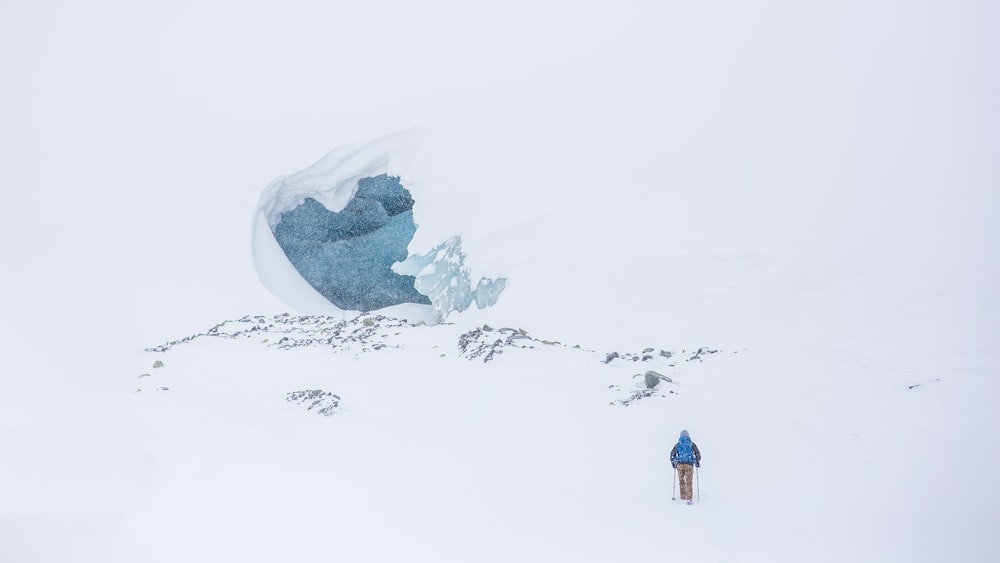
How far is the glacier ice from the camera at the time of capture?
21.8m

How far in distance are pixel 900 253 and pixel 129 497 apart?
1301 centimetres

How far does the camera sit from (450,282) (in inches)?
747

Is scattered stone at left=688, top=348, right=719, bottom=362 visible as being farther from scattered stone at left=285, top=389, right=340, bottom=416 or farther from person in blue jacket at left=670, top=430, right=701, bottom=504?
scattered stone at left=285, top=389, right=340, bottom=416

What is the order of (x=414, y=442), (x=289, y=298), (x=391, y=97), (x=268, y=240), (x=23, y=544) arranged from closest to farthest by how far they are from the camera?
(x=23, y=544)
(x=414, y=442)
(x=289, y=298)
(x=268, y=240)
(x=391, y=97)

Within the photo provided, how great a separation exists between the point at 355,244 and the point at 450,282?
731 cm

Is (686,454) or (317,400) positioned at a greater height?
(317,400)

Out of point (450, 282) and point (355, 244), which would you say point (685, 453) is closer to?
point (450, 282)

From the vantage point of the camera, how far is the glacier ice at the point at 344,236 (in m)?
21.8

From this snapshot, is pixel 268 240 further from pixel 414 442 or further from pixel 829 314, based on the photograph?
pixel 829 314

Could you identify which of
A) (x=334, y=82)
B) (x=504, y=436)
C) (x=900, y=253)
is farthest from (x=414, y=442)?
(x=334, y=82)

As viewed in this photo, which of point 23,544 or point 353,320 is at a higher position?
point 353,320

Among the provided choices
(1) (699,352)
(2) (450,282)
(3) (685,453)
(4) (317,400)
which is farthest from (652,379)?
(2) (450,282)

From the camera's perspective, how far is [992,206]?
1305 cm

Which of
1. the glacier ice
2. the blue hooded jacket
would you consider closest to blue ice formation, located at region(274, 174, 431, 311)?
the glacier ice
